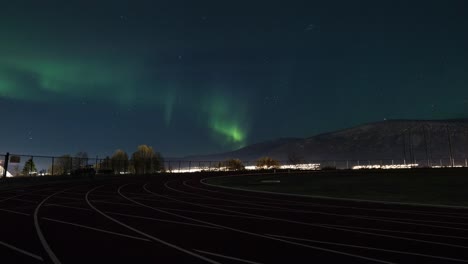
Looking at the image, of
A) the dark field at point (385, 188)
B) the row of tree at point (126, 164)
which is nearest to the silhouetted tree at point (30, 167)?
the row of tree at point (126, 164)

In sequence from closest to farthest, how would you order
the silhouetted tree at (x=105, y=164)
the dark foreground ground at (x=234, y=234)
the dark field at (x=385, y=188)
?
the dark foreground ground at (x=234, y=234)
the dark field at (x=385, y=188)
the silhouetted tree at (x=105, y=164)

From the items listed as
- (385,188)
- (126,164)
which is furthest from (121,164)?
(385,188)

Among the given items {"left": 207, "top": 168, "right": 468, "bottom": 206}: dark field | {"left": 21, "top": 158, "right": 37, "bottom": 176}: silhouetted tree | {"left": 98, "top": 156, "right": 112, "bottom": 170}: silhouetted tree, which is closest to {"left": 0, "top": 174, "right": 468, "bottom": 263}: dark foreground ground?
{"left": 207, "top": 168, "right": 468, "bottom": 206}: dark field

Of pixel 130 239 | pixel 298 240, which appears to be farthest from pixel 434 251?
pixel 130 239

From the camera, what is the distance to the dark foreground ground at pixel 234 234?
6.77 metres

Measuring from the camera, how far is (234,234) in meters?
8.89

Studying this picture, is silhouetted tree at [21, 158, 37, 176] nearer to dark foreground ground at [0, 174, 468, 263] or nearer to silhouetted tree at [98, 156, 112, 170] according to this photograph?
silhouetted tree at [98, 156, 112, 170]

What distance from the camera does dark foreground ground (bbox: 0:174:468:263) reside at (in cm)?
677

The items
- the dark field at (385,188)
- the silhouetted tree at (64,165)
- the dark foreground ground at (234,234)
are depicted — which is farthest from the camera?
the silhouetted tree at (64,165)

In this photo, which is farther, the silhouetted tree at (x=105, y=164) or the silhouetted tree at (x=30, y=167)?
the silhouetted tree at (x=105, y=164)

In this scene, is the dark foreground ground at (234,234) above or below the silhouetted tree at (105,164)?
below

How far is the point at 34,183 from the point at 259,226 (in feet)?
93.2

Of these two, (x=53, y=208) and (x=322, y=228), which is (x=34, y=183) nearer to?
(x=53, y=208)

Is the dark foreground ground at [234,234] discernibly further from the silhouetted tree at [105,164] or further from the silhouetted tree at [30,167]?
the silhouetted tree at [105,164]
